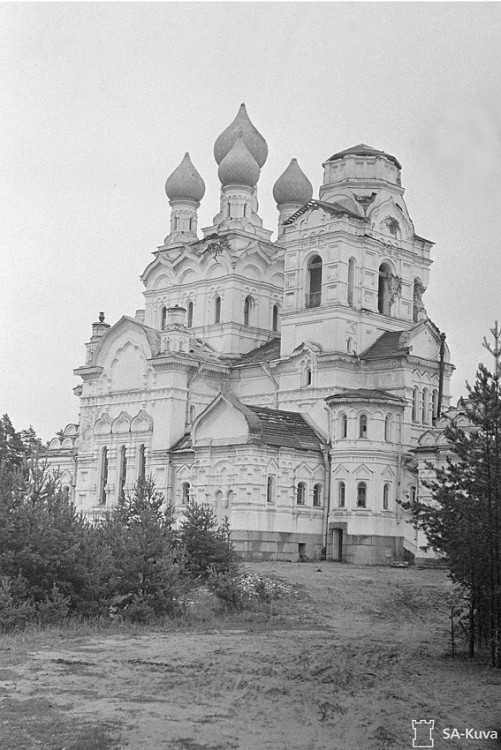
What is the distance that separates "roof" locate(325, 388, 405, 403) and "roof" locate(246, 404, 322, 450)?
160 centimetres

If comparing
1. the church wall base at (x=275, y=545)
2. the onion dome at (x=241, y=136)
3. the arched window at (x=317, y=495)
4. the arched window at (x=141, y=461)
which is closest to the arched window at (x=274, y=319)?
the onion dome at (x=241, y=136)

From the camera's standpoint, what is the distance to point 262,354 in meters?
45.7

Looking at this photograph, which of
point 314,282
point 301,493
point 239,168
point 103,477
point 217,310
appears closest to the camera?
point 301,493

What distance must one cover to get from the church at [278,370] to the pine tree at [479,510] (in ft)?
63.6

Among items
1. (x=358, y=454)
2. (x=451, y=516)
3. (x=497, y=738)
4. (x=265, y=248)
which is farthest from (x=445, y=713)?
(x=265, y=248)

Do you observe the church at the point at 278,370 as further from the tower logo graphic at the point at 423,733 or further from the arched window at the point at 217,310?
the tower logo graphic at the point at 423,733

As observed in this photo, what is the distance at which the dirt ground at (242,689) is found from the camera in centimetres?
1250

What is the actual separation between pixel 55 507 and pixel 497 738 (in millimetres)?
12217

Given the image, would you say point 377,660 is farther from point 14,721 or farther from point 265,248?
point 265,248

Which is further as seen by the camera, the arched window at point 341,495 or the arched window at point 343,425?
the arched window at point 343,425

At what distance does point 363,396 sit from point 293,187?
1707cm

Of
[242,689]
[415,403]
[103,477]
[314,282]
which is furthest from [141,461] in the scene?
[242,689]

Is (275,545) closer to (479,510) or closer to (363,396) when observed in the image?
(363,396)

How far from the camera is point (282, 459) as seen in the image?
39281 mm
